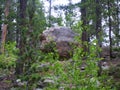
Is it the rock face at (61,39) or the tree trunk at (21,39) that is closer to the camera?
the tree trunk at (21,39)

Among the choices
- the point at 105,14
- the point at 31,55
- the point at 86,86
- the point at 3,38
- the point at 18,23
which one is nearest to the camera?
the point at 86,86

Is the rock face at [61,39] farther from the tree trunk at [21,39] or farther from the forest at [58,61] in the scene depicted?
the tree trunk at [21,39]

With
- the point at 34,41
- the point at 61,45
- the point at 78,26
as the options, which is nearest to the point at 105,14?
the point at 61,45

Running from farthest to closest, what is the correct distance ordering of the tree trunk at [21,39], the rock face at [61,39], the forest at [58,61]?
the rock face at [61,39] < the tree trunk at [21,39] < the forest at [58,61]

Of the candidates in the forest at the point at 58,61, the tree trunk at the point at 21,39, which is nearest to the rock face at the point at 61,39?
the forest at the point at 58,61

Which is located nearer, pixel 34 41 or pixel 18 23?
pixel 34 41

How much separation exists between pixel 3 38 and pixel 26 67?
11048 mm

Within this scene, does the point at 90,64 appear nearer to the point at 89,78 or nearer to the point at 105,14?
the point at 89,78

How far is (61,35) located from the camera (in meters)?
17.7

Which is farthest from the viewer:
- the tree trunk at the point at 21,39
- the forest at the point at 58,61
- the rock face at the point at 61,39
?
the rock face at the point at 61,39

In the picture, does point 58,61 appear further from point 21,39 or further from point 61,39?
point 61,39

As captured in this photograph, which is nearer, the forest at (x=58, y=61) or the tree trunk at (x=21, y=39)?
the forest at (x=58, y=61)

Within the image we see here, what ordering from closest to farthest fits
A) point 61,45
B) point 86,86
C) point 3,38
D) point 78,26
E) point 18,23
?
1. point 86,86
2. point 78,26
3. point 18,23
4. point 61,45
5. point 3,38

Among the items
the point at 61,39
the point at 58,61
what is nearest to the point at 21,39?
the point at 58,61
